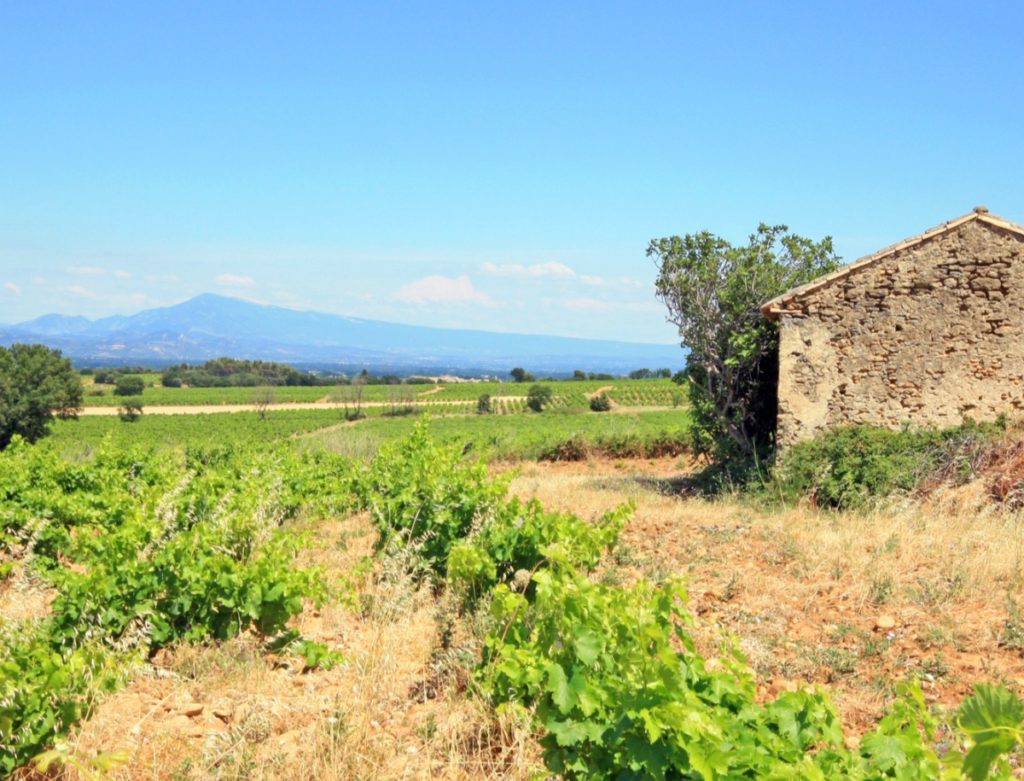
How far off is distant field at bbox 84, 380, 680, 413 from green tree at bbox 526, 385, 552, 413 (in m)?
0.93

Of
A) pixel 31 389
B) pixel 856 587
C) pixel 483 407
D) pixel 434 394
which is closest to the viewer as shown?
pixel 856 587

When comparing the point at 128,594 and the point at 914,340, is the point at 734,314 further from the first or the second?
the point at 128,594

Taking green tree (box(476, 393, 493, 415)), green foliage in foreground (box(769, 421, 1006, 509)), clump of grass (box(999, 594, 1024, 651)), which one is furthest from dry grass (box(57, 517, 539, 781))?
green tree (box(476, 393, 493, 415))

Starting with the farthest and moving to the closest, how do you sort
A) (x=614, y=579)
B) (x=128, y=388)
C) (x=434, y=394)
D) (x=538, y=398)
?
(x=128, y=388), (x=434, y=394), (x=538, y=398), (x=614, y=579)

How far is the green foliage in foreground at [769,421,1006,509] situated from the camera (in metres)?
10.9

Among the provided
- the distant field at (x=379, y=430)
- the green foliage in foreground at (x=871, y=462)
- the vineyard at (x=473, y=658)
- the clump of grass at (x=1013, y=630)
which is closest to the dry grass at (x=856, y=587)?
the clump of grass at (x=1013, y=630)

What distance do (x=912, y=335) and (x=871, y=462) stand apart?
7.44 feet

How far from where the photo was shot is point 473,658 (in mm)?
5047

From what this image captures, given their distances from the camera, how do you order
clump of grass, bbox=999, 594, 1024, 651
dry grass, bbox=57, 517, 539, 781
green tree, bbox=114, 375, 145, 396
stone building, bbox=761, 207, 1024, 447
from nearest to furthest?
dry grass, bbox=57, 517, 539, 781, clump of grass, bbox=999, 594, 1024, 651, stone building, bbox=761, 207, 1024, 447, green tree, bbox=114, 375, 145, 396

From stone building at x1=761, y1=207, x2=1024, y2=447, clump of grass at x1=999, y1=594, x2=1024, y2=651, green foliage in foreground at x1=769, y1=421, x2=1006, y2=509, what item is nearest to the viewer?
clump of grass at x1=999, y1=594, x2=1024, y2=651

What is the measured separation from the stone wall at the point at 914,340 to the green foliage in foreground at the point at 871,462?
397 mm

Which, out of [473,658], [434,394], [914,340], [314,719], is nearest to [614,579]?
[473,658]

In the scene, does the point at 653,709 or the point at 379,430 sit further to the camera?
the point at 379,430

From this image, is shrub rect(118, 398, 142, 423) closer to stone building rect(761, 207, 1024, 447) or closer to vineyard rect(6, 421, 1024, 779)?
vineyard rect(6, 421, 1024, 779)
